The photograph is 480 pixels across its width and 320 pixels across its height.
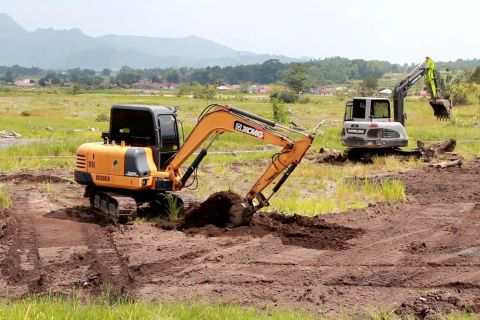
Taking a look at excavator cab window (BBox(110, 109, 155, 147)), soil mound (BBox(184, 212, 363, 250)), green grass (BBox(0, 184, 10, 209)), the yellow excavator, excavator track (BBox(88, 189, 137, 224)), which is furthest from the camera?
green grass (BBox(0, 184, 10, 209))

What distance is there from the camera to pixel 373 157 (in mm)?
24109

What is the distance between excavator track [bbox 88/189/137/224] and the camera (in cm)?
1291

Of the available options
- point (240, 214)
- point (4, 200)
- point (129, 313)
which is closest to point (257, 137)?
point (240, 214)

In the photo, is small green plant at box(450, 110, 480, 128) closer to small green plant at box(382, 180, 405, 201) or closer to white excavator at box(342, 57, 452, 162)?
white excavator at box(342, 57, 452, 162)

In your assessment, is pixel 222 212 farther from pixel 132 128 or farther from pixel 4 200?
pixel 4 200

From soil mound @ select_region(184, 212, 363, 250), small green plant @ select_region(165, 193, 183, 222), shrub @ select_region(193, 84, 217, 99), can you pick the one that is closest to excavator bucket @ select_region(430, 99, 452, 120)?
soil mound @ select_region(184, 212, 363, 250)

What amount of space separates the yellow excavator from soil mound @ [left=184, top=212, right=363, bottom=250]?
399mm

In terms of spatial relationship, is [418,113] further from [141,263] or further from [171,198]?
[141,263]

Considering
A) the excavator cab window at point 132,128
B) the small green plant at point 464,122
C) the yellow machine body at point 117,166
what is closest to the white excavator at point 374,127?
the excavator cab window at point 132,128

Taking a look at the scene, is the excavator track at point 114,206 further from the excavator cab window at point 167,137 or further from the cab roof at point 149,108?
the cab roof at point 149,108

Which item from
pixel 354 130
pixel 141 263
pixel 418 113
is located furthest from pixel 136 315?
pixel 418 113

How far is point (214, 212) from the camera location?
1316cm

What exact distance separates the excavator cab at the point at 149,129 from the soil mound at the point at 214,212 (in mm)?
1381

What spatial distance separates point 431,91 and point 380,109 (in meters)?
3.66
